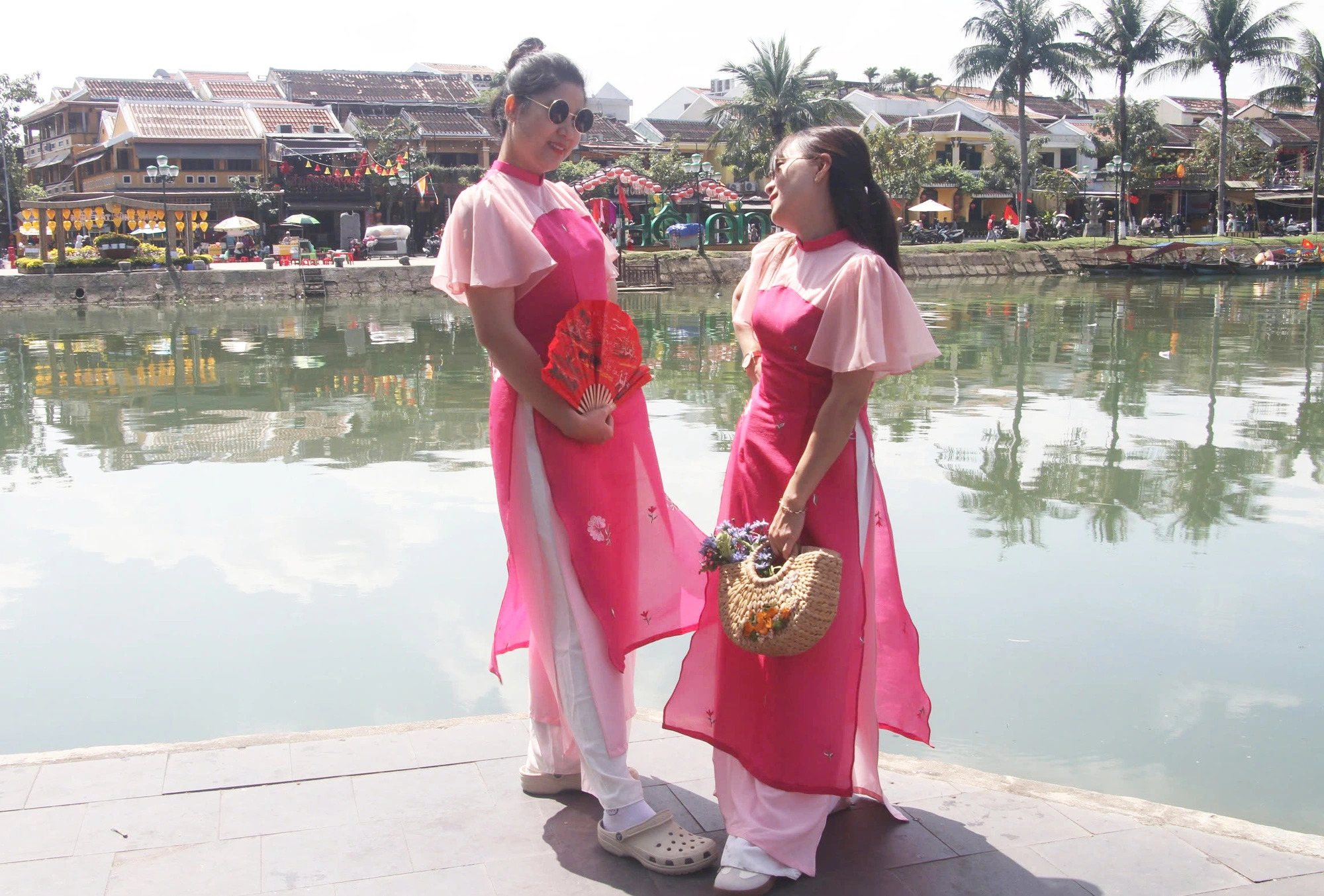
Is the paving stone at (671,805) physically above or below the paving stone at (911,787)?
above

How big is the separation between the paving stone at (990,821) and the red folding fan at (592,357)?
0.98 m

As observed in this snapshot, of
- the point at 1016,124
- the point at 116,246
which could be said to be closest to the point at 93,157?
the point at 116,246

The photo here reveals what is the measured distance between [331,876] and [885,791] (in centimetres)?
107

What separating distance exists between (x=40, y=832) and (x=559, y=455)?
1135mm

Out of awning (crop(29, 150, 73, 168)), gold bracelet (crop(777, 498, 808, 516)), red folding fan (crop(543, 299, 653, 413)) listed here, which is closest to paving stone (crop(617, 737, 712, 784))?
gold bracelet (crop(777, 498, 808, 516))

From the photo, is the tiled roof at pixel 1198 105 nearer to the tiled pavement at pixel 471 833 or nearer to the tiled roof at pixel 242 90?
the tiled roof at pixel 242 90

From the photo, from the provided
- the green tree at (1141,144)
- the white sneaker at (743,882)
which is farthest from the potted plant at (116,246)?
the green tree at (1141,144)

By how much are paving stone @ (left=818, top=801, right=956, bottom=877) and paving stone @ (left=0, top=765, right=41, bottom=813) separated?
1.49 metres

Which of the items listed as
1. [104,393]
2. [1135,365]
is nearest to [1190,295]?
[1135,365]

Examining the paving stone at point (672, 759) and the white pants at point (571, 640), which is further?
the paving stone at point (672, 759)

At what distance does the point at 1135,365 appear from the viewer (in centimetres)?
1052

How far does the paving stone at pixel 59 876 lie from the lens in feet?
6.07

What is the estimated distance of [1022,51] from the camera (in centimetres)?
3394

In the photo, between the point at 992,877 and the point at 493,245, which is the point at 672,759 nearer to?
the point at 992,877
